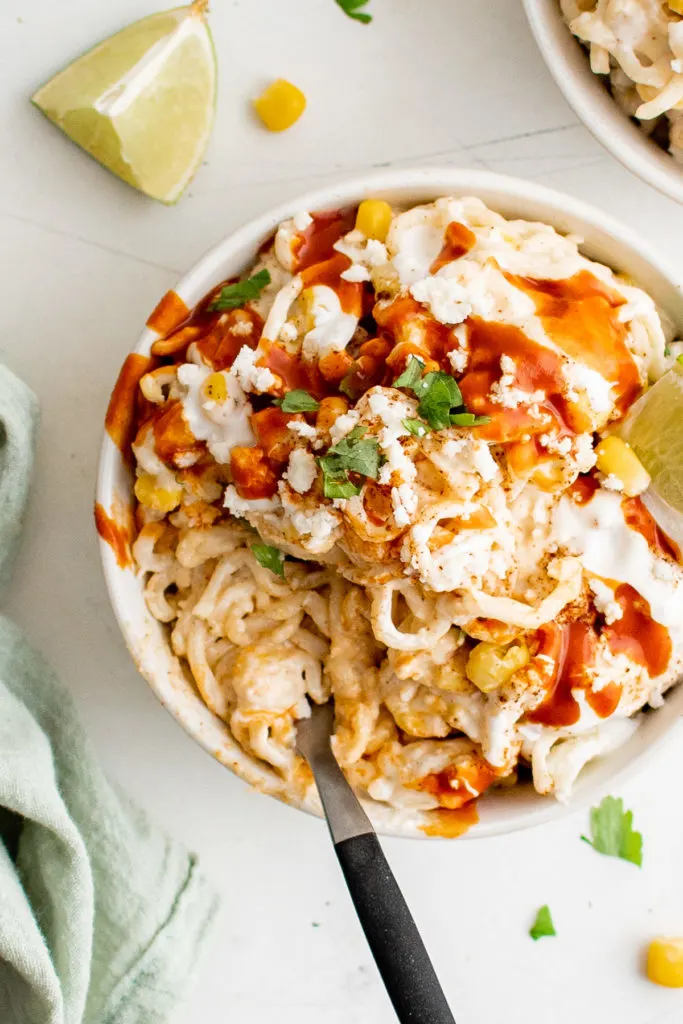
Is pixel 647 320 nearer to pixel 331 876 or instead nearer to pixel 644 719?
pixel 644 719

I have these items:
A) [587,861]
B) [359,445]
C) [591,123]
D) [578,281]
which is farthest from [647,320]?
[587,861]

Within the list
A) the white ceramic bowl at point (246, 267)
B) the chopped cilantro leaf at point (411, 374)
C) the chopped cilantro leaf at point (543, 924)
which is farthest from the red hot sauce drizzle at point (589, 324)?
the chopped cilantro leaf at point (543, 924)

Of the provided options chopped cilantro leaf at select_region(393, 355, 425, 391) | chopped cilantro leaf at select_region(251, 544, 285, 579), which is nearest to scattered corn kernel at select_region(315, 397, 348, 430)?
chopped cilantro leaf at select_region(393, 355, 425, 391)

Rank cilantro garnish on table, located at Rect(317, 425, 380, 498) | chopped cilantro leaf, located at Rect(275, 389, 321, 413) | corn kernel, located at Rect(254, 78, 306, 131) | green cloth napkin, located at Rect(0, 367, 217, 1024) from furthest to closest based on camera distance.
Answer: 1. corn kernel, located at Rect(254, 78, 306, 131)
2. green cloth napkin, located at Rect(0, 367, 217, 1024)
3. chopped cilantro leaf, located at Rect(275, 389, 321, 413)
4. cilantro garnish on table, located at Rect(317, 425, 380, 498)

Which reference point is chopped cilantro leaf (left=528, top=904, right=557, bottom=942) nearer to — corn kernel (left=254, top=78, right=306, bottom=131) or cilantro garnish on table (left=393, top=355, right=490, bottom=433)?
cilantro garnish on table (left=393, top=355, right=490, bottom=433)

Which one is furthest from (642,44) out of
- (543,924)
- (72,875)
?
(72,875)

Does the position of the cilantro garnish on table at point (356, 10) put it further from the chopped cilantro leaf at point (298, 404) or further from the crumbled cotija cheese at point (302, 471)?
the crumbled cotija cheese at point (302, 471)
